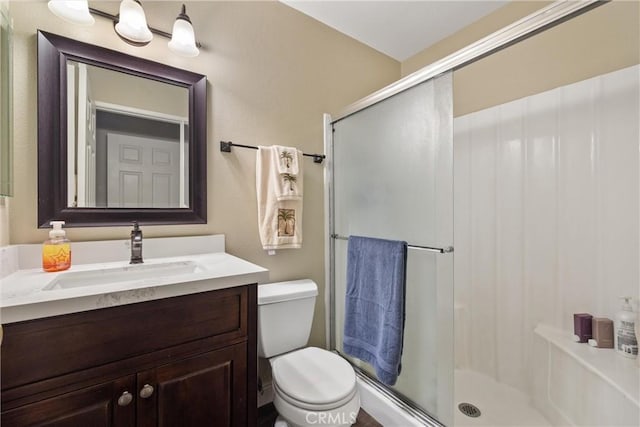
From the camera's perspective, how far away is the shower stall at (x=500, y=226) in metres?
1.20

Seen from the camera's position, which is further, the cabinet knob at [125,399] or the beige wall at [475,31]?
the beige wall at [475,31]

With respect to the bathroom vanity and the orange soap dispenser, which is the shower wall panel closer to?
the bathroom vanity

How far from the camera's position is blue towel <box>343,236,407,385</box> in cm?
125

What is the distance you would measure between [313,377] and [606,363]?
1345mm

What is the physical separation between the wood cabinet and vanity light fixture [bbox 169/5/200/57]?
1104 mm

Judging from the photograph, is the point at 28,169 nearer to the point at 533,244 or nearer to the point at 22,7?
the point at 22,7

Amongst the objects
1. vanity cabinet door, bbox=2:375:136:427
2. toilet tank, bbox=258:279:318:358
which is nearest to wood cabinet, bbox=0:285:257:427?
vanity cabinet door, bbox=2:375:136:427

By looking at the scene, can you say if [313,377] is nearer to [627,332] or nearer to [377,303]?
[377,303]

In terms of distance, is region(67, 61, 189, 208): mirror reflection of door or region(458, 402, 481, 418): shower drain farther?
region(458, 402, 481, 418): shower drain

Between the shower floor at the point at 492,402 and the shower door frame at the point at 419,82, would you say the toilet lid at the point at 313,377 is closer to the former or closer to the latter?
the shower door frame at the point at 419,82

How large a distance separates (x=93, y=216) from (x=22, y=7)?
81cm

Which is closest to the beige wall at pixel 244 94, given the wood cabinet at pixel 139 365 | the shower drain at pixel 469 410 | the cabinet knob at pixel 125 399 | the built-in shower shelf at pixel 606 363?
the wood cabinet at pixel 139 365

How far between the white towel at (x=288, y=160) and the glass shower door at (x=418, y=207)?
1.17ft

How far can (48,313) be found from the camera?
68 centimetres
